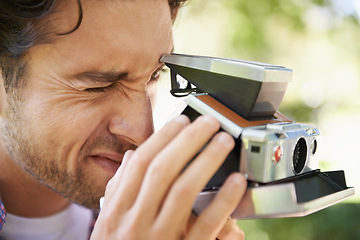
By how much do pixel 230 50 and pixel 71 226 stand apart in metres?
2.16

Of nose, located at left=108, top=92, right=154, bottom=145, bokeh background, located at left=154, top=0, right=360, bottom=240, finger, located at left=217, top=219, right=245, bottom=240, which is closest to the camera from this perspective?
finger, located at left=217, top=219, right=245, bottom=240

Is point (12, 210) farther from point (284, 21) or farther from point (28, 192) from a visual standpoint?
point (284, 21)

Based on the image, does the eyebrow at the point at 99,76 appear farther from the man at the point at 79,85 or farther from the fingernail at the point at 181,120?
the fingernail at the point at 181,120

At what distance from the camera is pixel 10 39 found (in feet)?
3.88

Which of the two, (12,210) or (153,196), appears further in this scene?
(12,210)

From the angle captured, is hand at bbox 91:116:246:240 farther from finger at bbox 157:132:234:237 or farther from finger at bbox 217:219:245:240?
finger at bbox 217:219:245:240

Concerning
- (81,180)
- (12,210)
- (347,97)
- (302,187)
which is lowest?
(347,97)

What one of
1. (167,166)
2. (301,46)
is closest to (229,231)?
(167,166)

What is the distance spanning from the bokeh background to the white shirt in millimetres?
1525

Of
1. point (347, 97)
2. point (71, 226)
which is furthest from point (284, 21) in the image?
point (71, 226)

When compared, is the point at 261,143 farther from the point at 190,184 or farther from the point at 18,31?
the point at 18,31

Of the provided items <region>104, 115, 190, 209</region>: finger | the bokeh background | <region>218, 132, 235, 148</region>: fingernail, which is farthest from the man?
the bokeh background

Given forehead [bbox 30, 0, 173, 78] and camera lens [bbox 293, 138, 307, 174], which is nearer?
camera lens [bbox 293, 138, 307, 174]

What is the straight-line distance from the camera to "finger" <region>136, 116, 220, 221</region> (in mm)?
747
